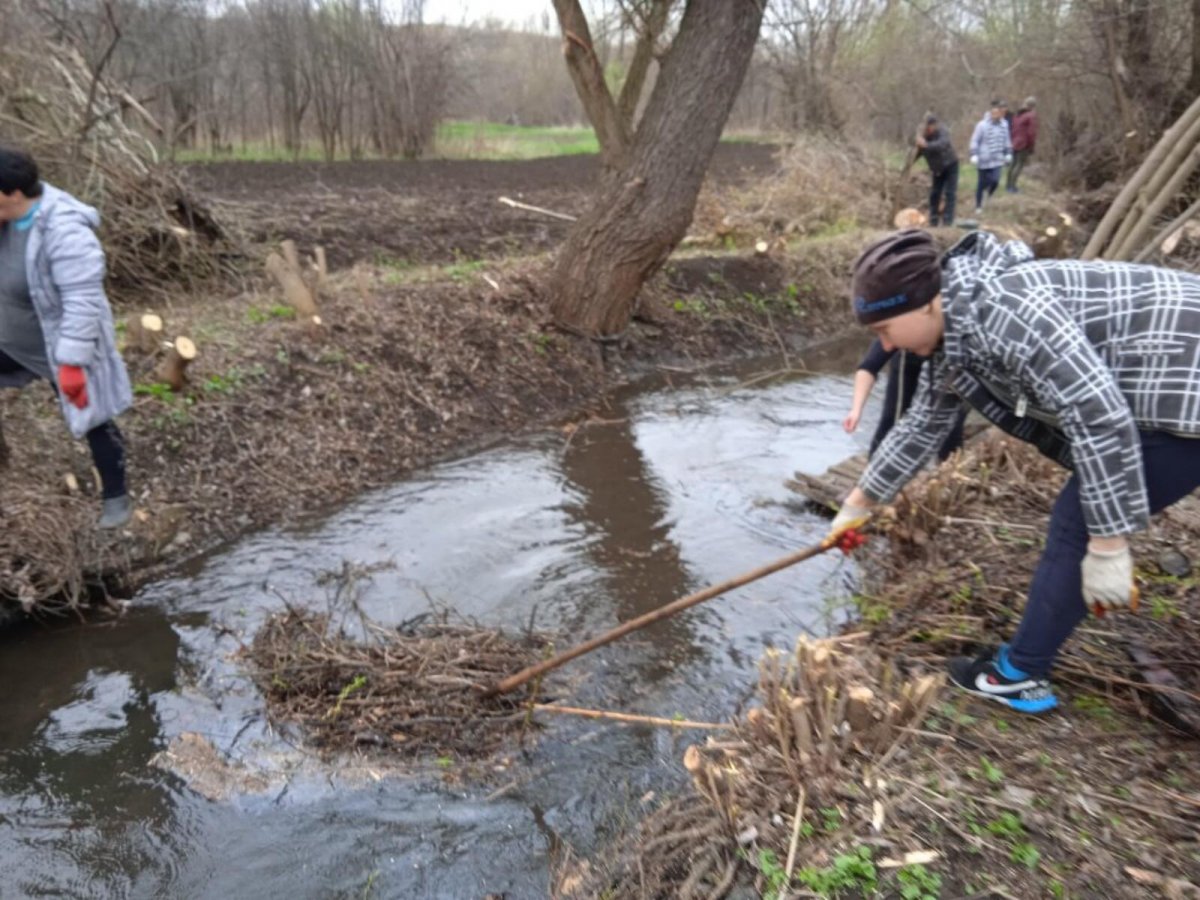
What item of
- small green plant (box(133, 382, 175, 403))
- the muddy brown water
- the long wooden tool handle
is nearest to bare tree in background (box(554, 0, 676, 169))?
the muddy brown water

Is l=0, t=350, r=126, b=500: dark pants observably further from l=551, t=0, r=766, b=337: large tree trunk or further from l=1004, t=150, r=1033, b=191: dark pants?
l=1004, t=150, r=1033, b=191: dark pants

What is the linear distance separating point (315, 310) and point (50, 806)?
4.53 m

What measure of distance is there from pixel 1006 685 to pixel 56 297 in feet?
13.7

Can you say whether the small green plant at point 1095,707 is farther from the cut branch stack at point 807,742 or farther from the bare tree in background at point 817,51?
the bare tree in background at point 817,51

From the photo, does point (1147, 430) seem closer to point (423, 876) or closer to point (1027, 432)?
point (1027, 432)

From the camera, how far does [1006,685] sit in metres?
2.80

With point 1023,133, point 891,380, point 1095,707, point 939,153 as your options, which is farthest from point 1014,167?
point 1095,707

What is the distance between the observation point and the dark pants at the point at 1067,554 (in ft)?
7.97

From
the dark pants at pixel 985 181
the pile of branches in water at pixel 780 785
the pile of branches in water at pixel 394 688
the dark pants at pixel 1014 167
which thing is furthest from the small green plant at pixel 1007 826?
the dark pants at pixel 1014 167

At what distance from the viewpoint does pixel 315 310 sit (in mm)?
7129

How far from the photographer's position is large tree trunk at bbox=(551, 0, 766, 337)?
7520mm

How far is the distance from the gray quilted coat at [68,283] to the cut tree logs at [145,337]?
1985mm

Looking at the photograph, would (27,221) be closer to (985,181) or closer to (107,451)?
(107,451)

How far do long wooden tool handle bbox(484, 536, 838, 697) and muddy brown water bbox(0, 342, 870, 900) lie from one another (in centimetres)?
27
